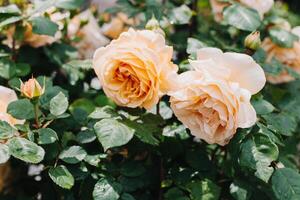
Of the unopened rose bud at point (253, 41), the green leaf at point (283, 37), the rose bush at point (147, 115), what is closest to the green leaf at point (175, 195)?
the rose bush at point (147, 115)

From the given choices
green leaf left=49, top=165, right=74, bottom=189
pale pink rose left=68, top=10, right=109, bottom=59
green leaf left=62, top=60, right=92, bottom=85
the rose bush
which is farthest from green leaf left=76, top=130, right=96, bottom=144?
pale pink rose left=68, top=10, right=109, bottom=59

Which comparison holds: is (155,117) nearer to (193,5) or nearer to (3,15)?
(3,15)

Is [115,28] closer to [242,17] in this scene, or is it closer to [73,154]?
[242,17]

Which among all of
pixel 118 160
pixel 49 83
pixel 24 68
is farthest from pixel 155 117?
pixel 24 68

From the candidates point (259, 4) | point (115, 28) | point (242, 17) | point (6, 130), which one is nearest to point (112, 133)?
point (6, 130)

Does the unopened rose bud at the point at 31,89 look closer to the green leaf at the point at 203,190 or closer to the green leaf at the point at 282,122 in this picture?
the green leaf at the point at 203,190
